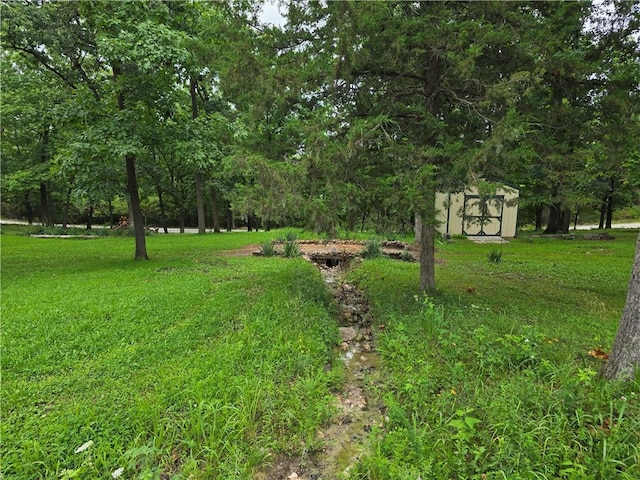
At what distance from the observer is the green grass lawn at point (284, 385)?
6.87 feet

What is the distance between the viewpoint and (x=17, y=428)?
7.35ft

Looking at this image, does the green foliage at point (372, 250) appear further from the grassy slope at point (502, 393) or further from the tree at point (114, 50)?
the tree at point (114, 50)

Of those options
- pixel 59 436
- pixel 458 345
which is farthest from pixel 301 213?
pixel 59 436

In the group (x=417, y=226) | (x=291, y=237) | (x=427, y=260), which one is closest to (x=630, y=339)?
(x=427, y=260)

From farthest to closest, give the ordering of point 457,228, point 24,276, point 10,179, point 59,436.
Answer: point 457,228, point 10,179, point 24,276, point 59,436

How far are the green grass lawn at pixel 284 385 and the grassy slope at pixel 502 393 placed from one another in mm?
14

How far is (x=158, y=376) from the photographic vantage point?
2906 millimetres

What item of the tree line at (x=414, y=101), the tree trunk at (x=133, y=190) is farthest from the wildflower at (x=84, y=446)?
the tree trunk at (x=133, y=190)

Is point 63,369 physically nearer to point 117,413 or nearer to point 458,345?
point 117,413

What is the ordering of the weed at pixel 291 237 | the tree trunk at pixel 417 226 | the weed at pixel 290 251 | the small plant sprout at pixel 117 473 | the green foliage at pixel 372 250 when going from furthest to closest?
the weed at pixel 291 237 → the green foliage at pixel 372 250 → the weed at pixel 290 251 → the tree trunk at pixel 417 226 → the small plant sprout at pixel 117 473

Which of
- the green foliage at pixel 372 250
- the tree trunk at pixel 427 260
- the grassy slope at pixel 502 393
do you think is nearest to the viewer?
the grassy slope at pixel 502 393

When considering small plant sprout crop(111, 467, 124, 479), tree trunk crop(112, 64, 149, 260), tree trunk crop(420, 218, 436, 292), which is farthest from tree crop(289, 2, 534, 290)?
tree trunk crop(112, 64, 149, 260)

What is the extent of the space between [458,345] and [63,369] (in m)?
3.82

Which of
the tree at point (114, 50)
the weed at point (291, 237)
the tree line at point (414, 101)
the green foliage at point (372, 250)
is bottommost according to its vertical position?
the green foliage at point (372, 250)
